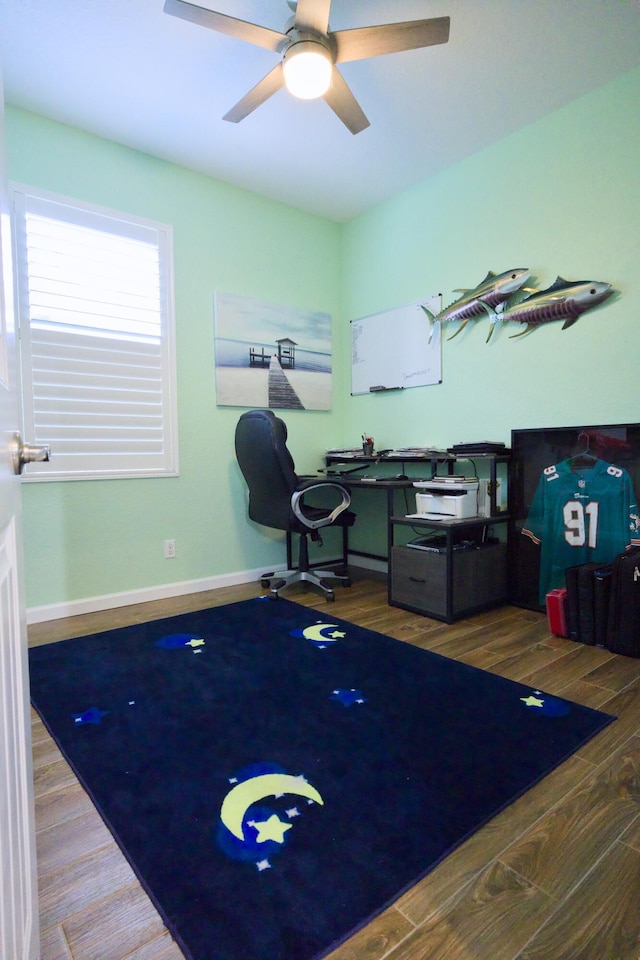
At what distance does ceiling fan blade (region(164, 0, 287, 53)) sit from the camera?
1.68m

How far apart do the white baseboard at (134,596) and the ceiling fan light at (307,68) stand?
8.78ft

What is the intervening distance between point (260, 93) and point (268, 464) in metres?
1.73

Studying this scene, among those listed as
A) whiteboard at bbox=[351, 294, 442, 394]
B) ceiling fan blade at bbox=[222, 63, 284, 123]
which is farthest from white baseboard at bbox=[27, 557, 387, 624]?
ceiling fan blade at bbox=[222, 63, 284, 123]

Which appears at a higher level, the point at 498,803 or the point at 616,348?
the point at 616,348

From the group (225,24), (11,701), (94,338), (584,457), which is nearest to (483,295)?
(584,457)

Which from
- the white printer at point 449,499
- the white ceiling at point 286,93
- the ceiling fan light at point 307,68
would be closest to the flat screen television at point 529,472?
the white printer at point 449,499

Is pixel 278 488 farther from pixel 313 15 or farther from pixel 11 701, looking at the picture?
pixel 11 701

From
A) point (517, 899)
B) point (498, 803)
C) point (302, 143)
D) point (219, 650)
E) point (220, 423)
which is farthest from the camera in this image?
point (220, 423)

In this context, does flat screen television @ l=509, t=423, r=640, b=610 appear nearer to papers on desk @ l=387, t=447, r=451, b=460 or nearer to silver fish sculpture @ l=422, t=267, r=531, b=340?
papers on desk @ l=387, t=447, r=451, b=460

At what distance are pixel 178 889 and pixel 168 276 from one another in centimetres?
302

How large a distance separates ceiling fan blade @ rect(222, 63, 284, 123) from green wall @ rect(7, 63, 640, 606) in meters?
1.00

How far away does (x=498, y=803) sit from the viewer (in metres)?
1.25

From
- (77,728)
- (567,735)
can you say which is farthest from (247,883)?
(567,735)

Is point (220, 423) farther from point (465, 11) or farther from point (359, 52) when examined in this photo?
point (465, 11)
